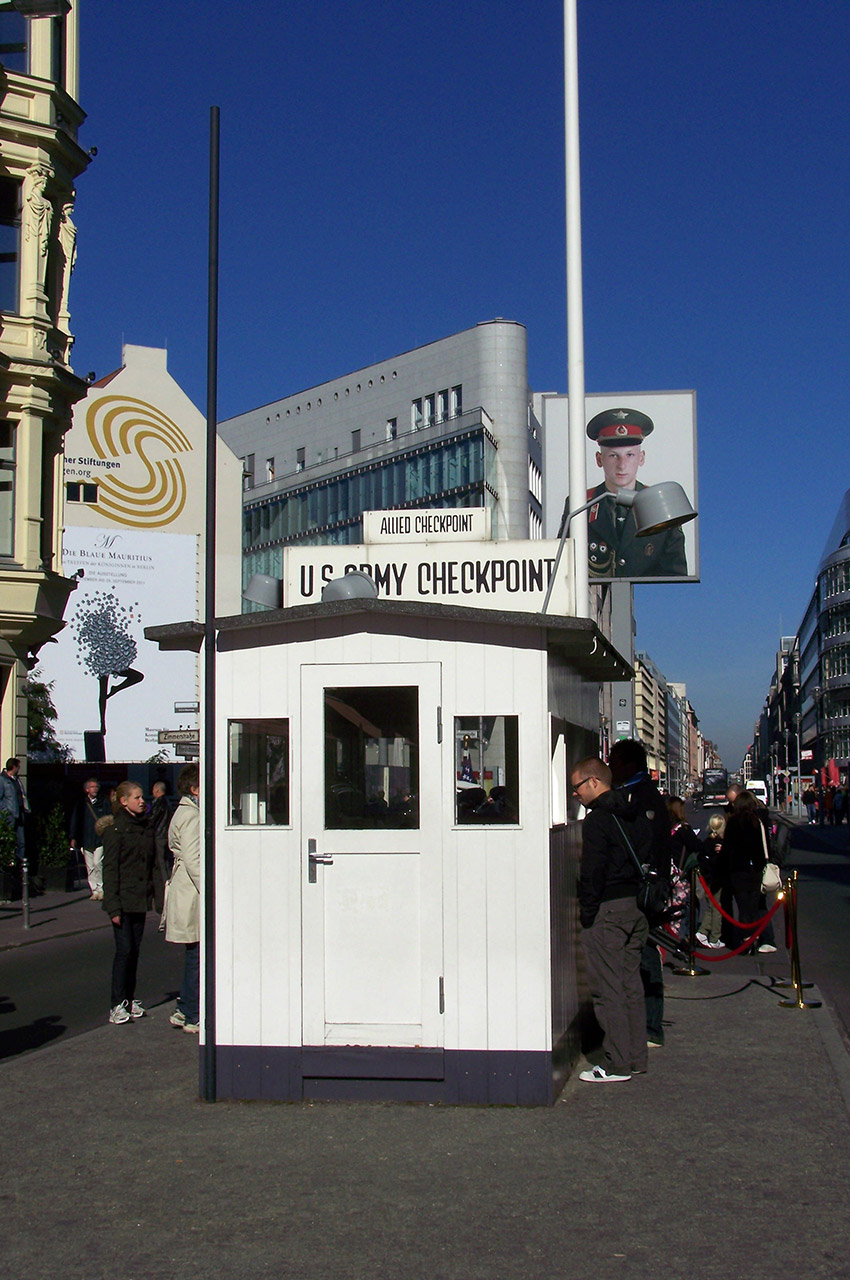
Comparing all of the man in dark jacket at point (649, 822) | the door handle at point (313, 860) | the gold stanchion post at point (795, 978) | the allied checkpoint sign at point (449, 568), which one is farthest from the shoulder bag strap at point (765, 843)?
the door handle at point (313, 860)

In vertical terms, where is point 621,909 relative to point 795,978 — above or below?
above

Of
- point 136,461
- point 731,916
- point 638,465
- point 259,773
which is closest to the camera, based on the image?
point 259,773

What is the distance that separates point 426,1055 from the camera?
702 cm

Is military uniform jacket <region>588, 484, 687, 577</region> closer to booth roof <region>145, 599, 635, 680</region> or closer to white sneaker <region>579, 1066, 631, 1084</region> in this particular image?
booth roof <region>145, 599, 635, 680</region>

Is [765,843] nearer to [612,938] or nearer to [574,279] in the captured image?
[574,279]

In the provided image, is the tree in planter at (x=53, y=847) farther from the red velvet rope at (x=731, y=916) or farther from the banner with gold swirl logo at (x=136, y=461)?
the banner with gold swirl logo at (x=136, y=461)

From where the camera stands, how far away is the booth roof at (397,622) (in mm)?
7191

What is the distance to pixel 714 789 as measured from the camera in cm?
9856

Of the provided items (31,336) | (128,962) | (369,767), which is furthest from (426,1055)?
(31,336)

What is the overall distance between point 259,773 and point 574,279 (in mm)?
7209

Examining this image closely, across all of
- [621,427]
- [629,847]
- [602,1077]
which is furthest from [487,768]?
[621,427]

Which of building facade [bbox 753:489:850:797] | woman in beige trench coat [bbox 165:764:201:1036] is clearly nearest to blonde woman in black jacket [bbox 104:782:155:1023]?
woman in beige trench coat [bbox 165:764:201:1036]

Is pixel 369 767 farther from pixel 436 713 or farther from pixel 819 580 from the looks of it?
pixel 819 580

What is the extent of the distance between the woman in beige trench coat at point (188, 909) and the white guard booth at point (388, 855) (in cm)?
203
